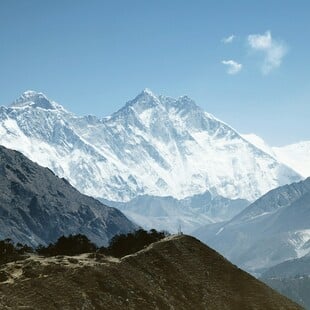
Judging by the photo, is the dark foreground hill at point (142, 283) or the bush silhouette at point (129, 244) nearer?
the dark foreground hill at point (142, 283)

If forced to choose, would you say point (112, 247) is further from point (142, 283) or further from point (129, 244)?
point (142, 283)

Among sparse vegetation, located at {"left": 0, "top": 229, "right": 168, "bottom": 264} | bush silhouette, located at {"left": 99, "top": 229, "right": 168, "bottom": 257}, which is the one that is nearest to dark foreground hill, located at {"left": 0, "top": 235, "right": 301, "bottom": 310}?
bush silhouette, located at {"left": 99, "top": 229, "right": 168, "bottom": 257}

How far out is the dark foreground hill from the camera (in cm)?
11806

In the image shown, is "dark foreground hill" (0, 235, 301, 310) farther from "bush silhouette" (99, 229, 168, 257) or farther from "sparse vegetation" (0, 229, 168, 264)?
"sparse vegetation" (0, 229, 168, 264)

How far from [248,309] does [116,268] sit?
3098 centimetres

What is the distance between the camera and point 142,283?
136000mm

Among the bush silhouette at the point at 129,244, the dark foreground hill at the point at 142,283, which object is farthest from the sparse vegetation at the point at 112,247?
the dark foreground hill at the point at 142,283

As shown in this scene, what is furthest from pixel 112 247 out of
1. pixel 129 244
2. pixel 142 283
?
pixel 142 283

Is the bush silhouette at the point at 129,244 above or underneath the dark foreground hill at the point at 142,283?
above

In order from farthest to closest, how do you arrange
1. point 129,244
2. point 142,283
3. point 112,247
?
1. point 112,247
2. point 129,244
3. point 142,283

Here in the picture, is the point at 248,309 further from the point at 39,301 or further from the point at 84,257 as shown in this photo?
the point at 39,301

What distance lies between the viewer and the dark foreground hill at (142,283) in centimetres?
11806

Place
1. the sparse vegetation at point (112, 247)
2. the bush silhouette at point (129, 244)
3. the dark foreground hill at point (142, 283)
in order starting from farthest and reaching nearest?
the bush silhouette at point (129, 244), the sparse vegetation at point (112, 247), the dark foreground hill at point (142, 283)

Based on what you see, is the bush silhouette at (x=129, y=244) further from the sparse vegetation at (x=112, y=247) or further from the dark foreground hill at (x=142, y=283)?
the dark foreground hill at (x=142, y=283)
